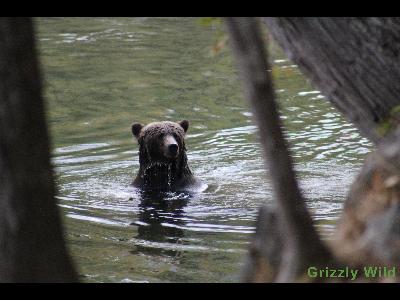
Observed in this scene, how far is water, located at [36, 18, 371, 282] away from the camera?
10008mm

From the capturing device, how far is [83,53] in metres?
23.3

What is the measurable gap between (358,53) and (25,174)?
1.93m

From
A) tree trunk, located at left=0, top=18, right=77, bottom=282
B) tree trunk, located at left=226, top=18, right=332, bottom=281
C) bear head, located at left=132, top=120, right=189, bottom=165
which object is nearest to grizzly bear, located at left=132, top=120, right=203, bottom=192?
bear head, located at left=132, top=120, right=189, bottom=165

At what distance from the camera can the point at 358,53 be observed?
5.25m

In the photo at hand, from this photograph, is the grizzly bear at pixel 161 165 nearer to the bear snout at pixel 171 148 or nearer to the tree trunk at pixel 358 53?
the bear snout at pixel 171 148

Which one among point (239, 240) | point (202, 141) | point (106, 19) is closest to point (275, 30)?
point (239, 240)

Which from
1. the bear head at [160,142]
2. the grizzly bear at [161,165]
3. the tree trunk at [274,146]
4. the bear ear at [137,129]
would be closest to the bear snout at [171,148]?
the bear head at [160,142]

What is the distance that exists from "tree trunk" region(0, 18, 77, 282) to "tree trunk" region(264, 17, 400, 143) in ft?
4.95

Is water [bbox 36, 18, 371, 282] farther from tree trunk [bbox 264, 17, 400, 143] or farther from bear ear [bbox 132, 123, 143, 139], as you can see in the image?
bear ear [bbox 132, 123, 143, 139]

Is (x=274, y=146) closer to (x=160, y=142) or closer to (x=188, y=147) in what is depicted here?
(x=160, y=142)

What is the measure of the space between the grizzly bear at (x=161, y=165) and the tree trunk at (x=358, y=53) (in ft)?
25.4

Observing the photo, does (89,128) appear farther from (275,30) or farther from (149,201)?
(275,30)

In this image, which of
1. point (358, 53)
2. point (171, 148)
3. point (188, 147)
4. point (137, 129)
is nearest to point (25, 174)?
point (358, 53)
